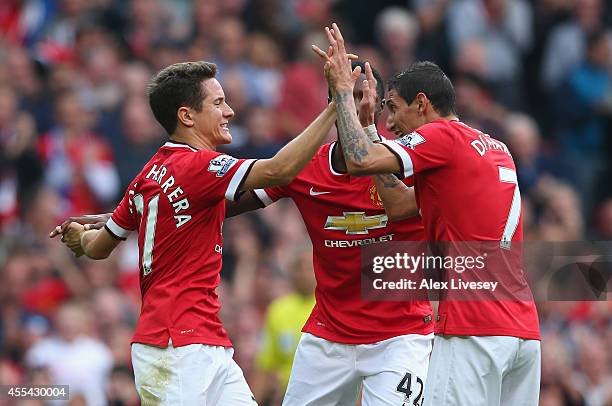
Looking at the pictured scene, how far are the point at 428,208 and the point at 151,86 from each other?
1784mm

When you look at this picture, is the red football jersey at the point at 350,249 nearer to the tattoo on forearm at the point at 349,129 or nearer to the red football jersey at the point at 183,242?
the tattoo on forearm at the point at 349,129

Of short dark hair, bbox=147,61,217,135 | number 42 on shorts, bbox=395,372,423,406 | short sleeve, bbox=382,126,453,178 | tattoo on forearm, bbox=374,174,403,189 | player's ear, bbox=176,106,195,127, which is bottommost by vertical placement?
number 42 on shorts, bbox=395,372,423,406

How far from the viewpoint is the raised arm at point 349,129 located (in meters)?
7.59

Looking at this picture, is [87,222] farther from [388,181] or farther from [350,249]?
[388,181]

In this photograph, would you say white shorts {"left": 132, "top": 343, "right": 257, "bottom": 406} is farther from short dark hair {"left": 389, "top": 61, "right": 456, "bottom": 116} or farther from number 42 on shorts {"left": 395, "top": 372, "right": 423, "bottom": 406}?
short dark hair {"left": 389, "top": 61, "right": 456, "bottom": 116}

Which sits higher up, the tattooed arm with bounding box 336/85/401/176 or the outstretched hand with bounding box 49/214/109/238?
the tattooed arm with bounding box 336/85/401/176

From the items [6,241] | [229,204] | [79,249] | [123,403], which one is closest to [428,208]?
[229,204]

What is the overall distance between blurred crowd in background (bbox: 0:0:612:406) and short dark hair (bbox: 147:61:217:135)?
4.60 m

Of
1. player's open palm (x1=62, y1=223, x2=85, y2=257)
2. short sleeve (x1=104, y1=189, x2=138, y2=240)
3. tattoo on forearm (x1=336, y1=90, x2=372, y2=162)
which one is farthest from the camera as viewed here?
player's open palm (x1=62, y1=223, x2=85, y2=257)

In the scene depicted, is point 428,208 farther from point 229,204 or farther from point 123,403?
point 123,403

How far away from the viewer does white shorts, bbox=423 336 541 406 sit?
750 cm

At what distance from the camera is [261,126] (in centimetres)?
1527

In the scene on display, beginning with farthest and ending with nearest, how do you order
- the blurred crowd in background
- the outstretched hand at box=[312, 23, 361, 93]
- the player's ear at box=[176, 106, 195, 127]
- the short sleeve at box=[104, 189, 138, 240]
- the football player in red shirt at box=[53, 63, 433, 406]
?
the blurred crowd in background < the football player in red shirt at box=[53, 63, 433, 406] < the short sleeve at box=[104, 189, 138, 240] < the player's ear at box=[176, 106, 195, 127] < the outstretched hand at box=[312, 23, 361, 93]

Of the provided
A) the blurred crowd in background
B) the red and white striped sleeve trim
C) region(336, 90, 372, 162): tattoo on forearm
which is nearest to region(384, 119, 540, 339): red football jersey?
region(336, 90, 372, 162): tattoo on forearm
